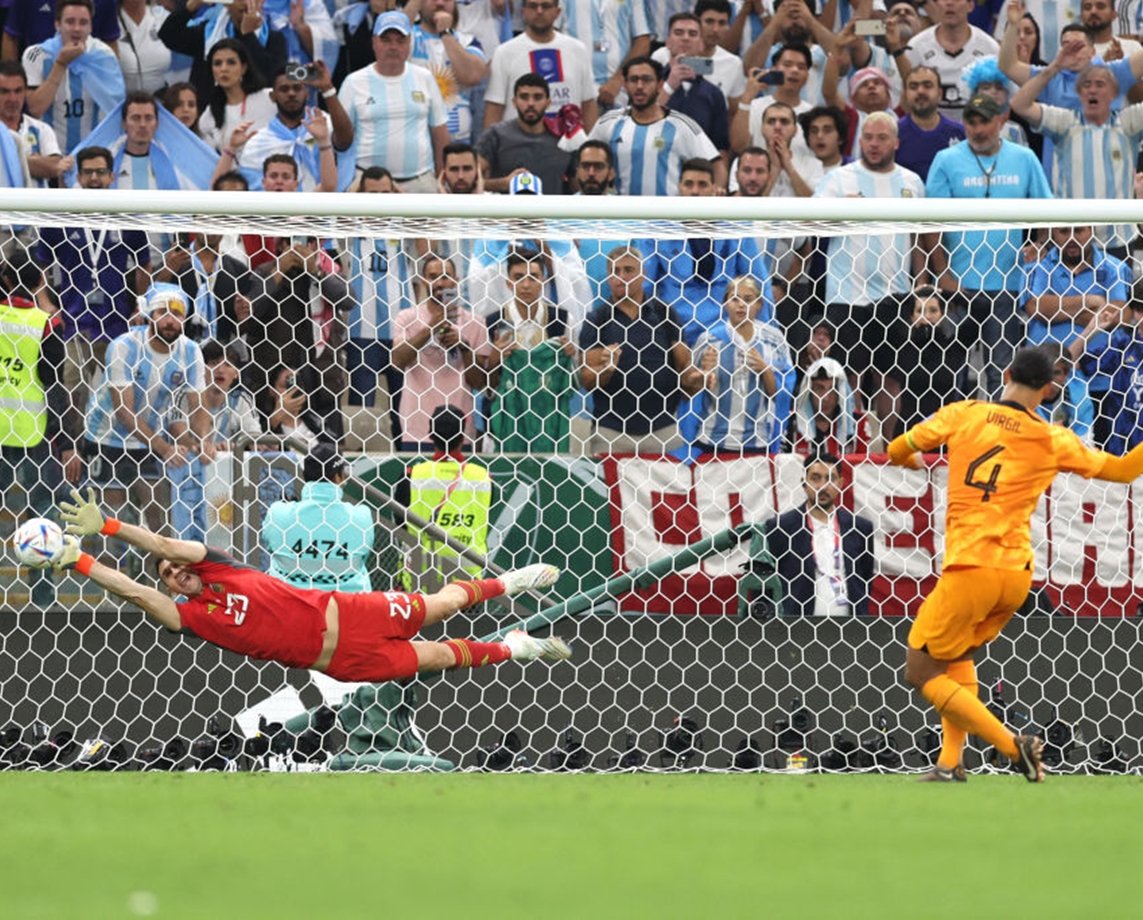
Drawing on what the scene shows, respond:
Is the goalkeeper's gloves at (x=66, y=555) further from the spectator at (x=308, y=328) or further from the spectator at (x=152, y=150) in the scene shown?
the spectator at (x=152, y=150)

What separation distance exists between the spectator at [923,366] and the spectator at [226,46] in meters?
5.30

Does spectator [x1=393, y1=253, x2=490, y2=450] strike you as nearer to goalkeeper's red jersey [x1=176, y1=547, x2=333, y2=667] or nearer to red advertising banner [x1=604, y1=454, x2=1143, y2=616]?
red advertising banner [x1=604, y1=454, x2=1143, y2=616]

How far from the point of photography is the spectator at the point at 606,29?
48.5ft

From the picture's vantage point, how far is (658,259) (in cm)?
1132

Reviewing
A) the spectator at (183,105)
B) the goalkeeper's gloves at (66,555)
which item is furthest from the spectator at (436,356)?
the spectator at (183,105)

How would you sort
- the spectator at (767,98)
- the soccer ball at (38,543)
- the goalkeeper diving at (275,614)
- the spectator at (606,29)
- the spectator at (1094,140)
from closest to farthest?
the soccer ball at (38,543)
the goalkeeper diving at (275,614)
the spectator at (1094,140)
the spectator at (767,98)
the spectator at (606,29)

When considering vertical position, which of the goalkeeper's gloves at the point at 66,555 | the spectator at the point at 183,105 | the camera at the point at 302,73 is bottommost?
the goalkeeper's gloves at the point at 66,555

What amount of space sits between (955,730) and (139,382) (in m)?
4.66

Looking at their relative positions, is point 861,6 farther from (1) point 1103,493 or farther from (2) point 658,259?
(1) point 1103,493

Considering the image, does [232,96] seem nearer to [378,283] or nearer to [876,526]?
[378,283]

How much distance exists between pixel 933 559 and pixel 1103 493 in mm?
992

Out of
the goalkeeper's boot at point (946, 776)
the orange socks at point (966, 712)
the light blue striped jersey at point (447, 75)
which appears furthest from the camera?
the light blue striped jersey at point (447, 75)

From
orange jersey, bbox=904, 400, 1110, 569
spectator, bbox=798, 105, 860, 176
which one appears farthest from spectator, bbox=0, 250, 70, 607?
spectator, bbox=798, 105, 860, 176

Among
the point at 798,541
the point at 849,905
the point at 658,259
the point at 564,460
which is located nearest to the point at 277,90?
the point at 658,259
